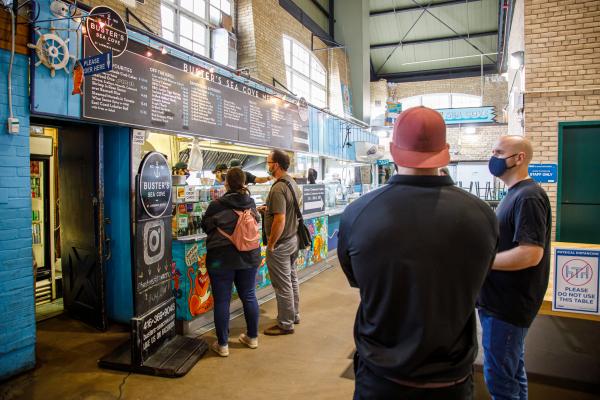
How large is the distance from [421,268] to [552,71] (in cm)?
568

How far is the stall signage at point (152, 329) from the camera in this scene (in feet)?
10.6

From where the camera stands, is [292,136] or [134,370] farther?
[292,136]

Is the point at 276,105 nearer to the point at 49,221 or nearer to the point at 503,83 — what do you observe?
the point at 49,221

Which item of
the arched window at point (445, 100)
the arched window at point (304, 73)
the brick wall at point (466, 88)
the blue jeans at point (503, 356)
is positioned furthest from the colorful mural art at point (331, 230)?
the arched window at point (445, 100)

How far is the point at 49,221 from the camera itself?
5.41 metres

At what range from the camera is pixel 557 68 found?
18.0 feet

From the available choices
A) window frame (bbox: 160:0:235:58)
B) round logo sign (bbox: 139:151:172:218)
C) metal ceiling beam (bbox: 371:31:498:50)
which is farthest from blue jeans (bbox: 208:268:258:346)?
metal ceiling beam (bbox: 371:31:498:50)

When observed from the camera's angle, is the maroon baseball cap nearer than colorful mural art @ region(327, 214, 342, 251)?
Yes

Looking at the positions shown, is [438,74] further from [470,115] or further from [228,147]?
[228,147]

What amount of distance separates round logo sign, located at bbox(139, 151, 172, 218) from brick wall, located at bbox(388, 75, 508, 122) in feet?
44.0

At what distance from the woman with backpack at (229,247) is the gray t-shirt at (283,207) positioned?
285 millimetres

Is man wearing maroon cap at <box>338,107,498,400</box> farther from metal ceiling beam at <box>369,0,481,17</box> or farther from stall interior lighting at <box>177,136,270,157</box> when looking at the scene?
metal ceiling beam at <box>369,0,481,17</box>

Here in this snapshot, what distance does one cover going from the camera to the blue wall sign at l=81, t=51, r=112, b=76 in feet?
10.3

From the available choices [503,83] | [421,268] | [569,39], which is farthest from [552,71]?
[503,83]
